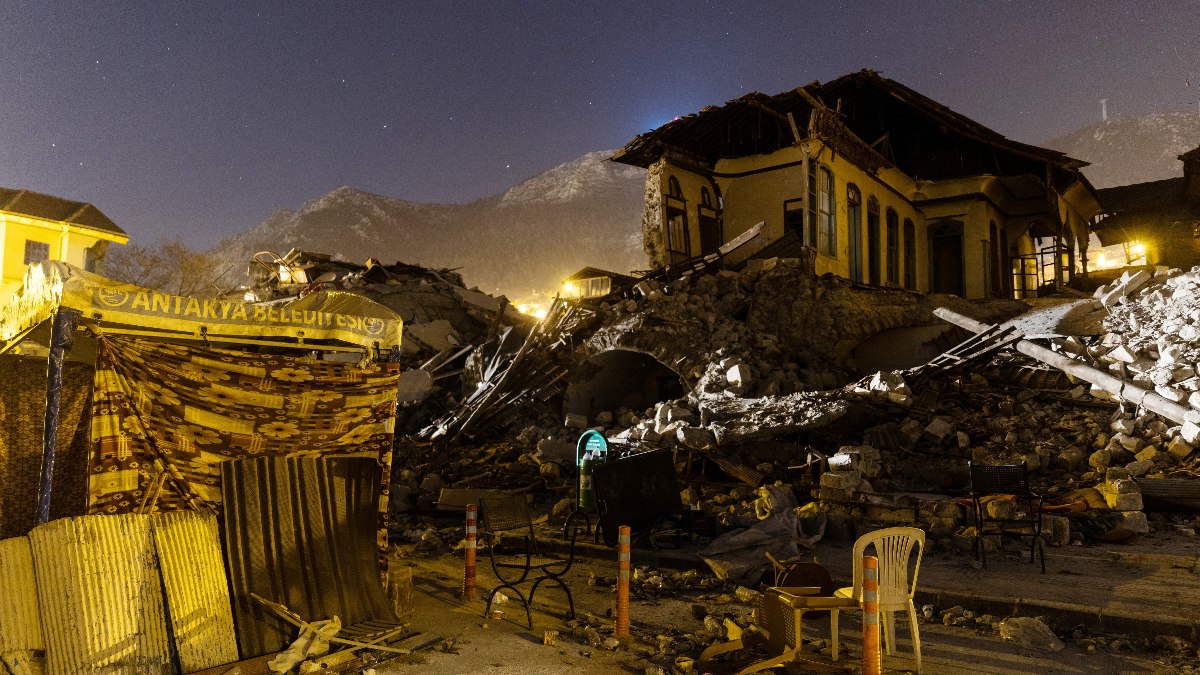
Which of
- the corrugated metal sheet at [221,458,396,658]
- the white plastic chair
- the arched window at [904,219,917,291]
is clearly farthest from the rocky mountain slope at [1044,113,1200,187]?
the corrugated metal sheet at [221,458,396,658]

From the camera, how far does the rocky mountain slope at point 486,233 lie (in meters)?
94.9

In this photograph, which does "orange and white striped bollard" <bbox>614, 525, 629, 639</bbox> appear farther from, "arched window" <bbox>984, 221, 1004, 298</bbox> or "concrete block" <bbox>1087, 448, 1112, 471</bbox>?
"arched window" <bbox>984, 221, 1004, 298</bbox>

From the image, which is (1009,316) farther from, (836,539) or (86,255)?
(86,255)

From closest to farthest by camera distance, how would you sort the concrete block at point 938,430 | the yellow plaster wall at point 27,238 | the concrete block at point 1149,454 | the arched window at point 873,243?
1. the concrete block at point 1149,454
2. the concrete block at point 938,430
3. the arched window at point 873,243
4. the yellow plaster wall at point 27,238

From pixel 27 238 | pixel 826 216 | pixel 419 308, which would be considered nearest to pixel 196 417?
pixel 826 216

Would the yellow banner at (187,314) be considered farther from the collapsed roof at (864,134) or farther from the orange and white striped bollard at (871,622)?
the collapsed roof at (864,134)

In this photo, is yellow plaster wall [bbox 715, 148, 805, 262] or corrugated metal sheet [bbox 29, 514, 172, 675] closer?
corrugated metal sheet [bbox 29, 514, 172, 675]

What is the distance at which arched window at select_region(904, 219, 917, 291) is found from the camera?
2408 centimetres

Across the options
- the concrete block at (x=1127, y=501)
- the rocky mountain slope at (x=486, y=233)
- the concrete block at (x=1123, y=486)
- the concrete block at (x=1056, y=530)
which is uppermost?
the rocky mountain slope at (x=486, y=233)

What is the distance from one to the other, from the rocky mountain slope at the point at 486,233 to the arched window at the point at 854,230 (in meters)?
66.8

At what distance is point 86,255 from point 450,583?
26.9 meters

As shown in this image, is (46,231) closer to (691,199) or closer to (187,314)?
(691,199)

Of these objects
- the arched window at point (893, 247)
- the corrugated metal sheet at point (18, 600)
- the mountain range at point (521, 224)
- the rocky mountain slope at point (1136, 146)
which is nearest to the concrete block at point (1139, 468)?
the corrugated metal sheet at point (18, 600)

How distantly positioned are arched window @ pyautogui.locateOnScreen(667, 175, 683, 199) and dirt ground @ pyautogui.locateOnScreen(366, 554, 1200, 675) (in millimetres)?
14801
